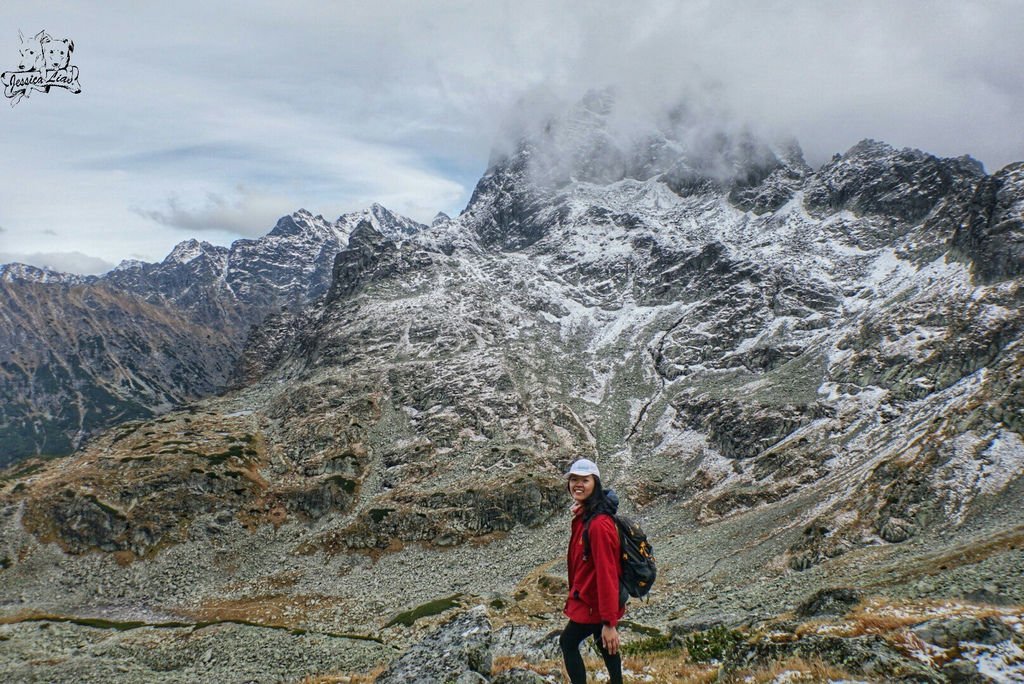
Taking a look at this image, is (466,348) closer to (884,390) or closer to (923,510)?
(884,390)

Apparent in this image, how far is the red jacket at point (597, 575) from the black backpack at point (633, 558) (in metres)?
0.12

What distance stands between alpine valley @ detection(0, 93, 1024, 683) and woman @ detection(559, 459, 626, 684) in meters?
3.04

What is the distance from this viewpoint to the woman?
352 inches

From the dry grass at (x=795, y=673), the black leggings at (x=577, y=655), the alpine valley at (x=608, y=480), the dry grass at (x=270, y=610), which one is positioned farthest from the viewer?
the dry grass at (x=270, y=610)

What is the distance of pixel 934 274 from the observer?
124250mm

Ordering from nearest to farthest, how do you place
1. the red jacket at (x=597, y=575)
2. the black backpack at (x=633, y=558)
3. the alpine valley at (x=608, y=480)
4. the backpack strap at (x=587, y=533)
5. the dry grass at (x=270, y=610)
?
the red jacket at (x=597, y=575) → the black backpack at (x=633, y=558) → the backpack strap at (x=587, y=533) → the alpine valley at (x=608, y=480) → the dry grass at (x=270, y=610)

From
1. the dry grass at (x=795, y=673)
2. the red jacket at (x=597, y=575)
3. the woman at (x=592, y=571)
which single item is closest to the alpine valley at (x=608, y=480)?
the dry grass at (x=795, y=673)

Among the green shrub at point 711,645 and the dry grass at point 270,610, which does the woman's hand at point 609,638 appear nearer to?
the green shrub at point 711,645

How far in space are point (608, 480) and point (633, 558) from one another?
312 ft

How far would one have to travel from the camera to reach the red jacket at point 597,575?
892 centimetres

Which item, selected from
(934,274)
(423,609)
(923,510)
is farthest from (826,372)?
(423,609)

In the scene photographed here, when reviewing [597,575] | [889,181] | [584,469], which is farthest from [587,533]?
[889,181]

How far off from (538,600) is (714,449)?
177 feet

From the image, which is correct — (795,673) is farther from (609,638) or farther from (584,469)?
(584,469)
